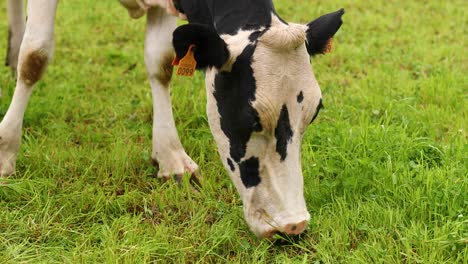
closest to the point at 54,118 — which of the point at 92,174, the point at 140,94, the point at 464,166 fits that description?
the point at 140,94

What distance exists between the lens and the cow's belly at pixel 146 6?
3.56 m

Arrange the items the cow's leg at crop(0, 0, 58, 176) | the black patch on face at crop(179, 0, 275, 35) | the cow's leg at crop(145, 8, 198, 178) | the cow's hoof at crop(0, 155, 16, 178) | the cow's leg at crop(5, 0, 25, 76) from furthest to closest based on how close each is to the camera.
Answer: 1. the cow's leg at crop(5, 0, 25, 76)
2. the cow's leg at crop(145, 8, 198, 178)
3. the cow's leg at crop(0, 0, 58, 176)
4. the cow's hoof at crop(0, 155, 16, 178)
5. the black patch on face at crop(179, 0, 275, 35)

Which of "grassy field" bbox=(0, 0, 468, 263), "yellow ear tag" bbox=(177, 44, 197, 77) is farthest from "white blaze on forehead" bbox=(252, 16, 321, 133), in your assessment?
"grassy field" bbox=(0, 0, 468, 263)

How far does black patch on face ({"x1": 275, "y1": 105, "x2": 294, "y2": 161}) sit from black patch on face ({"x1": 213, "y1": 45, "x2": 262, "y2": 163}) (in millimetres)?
88

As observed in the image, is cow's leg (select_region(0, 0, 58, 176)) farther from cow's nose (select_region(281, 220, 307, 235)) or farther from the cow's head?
cow's nose (select_region(281, 220, 307, 235))

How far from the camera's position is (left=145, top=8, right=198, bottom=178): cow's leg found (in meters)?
3.72

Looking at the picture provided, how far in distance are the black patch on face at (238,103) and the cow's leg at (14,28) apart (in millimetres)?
3237

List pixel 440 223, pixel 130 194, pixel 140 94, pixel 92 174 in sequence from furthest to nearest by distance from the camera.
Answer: pixel 140 94 → pixel 92 174 → pixel 130 194 → pixel 440 223

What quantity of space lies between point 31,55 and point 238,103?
1679 millimetres

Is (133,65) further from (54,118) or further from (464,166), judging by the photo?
(464,166)

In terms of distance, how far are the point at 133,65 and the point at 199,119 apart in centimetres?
190

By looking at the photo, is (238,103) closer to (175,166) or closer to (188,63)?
(188,63)

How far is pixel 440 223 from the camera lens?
2783 millimetres

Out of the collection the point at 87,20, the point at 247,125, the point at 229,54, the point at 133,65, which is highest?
the point at 229,54
